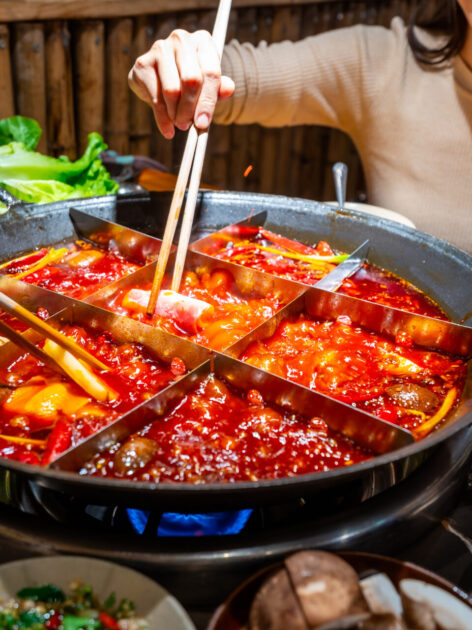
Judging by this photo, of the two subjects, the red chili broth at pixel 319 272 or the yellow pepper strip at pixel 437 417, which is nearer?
the yellow pepper strip at pixel 437 417

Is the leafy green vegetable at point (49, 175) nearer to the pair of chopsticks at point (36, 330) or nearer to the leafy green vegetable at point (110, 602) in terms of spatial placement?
the pair of chopsticks at point (36, 330)

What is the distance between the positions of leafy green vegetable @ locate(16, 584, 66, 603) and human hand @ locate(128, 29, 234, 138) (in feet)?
5.81

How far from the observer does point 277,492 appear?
130cm

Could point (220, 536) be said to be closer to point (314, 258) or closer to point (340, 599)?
point (340, 599)

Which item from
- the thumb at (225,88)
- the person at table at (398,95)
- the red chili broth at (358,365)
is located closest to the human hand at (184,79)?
the thumb at (225,88)

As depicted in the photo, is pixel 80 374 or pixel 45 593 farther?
pixel 80 374

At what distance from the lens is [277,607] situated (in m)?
1.13

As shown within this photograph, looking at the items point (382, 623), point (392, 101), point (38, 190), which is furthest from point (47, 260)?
point (392, 101)

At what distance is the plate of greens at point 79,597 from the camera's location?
1170 mm

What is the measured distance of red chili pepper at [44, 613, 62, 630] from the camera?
119cm

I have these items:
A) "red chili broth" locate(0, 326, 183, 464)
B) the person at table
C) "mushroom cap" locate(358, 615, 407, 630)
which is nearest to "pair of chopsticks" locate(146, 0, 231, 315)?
"red chili broth" locate(0, 326, 183, 464)

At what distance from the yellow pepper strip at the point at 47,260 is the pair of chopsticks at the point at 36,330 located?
2.61 ft

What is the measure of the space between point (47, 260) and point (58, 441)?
1.37 metres

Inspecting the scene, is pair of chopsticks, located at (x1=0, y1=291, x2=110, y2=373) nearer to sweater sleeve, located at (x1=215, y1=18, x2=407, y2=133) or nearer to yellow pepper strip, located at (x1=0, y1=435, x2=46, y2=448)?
yellow pepper strip, located at (x1=0, y1=435, x2=46, y2=448)
